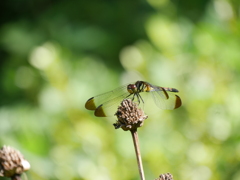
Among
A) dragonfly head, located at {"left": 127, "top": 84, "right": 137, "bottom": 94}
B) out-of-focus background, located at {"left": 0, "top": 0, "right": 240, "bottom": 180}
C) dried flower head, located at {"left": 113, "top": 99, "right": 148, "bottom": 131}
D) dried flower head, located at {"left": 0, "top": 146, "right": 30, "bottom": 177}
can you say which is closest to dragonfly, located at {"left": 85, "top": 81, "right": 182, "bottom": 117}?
dragonfly head, located at {"left": 127, "top": 84, "right": 137, "bottom": 94}

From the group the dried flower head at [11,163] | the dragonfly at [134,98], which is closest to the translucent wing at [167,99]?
the dragonfly at [134,98]

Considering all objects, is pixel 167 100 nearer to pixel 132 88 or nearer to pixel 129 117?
pixel 132 88

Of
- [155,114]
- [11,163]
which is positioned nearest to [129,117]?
[11,163]

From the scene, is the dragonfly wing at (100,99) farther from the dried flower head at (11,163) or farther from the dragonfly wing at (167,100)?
the dried flower head at (11,163)

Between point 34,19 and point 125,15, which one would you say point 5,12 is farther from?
point 125,15

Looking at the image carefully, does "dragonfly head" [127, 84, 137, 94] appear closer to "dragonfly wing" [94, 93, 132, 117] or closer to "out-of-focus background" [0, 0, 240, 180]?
"dragonfly wing" [94, 93, 132, 117]
